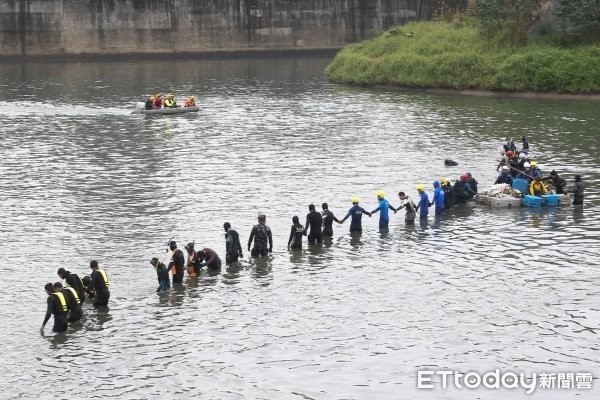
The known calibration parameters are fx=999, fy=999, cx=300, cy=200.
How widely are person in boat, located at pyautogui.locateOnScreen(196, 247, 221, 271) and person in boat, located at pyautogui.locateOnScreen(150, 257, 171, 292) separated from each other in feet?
5.82

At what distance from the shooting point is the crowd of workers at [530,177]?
3709cm

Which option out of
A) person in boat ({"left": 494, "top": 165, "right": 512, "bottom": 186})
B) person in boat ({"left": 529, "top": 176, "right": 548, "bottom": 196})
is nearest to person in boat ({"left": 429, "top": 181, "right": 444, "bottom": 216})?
person in boat ({"left": 529, "top": 176, "right": 548, "bottom": 196})

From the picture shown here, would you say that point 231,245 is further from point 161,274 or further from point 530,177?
point 530,177

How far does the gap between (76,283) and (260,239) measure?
6.66 meters

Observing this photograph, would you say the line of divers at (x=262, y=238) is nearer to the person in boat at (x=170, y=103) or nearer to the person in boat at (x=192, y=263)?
the person in boat at (x=192, y=263)

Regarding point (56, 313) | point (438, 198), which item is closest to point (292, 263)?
point (438, 198)

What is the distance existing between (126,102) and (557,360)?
53.9 m

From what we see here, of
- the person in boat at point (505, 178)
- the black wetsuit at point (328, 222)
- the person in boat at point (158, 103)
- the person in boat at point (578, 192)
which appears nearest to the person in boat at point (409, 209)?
the black wetsuit at point (328, 222)

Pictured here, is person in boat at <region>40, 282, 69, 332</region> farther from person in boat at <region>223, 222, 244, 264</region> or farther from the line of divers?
person in boat at <region>223, 222, 244, 264</region>

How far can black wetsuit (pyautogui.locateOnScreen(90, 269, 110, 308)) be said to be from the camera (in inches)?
1054

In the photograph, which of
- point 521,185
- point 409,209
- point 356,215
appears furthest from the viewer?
point 521,185

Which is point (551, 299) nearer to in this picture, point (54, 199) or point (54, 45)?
point (54, 199)

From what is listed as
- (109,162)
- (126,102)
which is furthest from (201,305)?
(126,102)

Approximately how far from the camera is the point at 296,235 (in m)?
32.2
